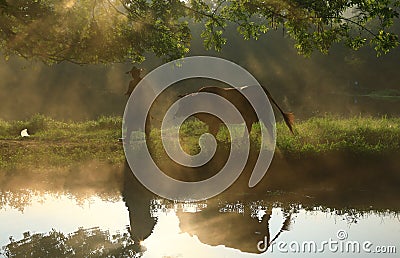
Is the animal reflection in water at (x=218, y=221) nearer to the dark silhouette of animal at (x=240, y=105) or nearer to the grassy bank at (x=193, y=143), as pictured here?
the grassy bank at (x=193, y=143)

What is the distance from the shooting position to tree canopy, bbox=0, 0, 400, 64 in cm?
915

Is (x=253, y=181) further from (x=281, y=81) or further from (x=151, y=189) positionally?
(x=281, y=81)

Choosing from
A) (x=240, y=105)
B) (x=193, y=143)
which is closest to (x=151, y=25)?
(x=240, y=105)

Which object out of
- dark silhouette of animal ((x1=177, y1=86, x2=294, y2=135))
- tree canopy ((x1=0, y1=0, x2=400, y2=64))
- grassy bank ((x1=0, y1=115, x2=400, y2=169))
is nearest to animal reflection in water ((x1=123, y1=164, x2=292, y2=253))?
grassy bank ((x1=0, y1=115, x2=400, y2=169))

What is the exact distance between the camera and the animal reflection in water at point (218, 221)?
6.41m

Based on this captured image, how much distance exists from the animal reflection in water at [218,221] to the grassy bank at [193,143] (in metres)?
3.04

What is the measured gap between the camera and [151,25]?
11.6 m

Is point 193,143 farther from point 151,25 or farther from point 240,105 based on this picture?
point 151,25

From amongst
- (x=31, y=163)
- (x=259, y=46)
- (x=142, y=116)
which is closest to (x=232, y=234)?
(x=31, y=163)

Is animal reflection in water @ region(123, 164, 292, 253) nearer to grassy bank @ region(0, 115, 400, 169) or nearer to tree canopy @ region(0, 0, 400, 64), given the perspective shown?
grassy bank @ region(0, 115, 400, 169)

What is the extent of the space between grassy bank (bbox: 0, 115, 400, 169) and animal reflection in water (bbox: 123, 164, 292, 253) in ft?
9.99

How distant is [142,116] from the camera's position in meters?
14.7

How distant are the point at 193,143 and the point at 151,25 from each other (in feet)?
10.4

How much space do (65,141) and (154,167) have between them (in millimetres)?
5559
